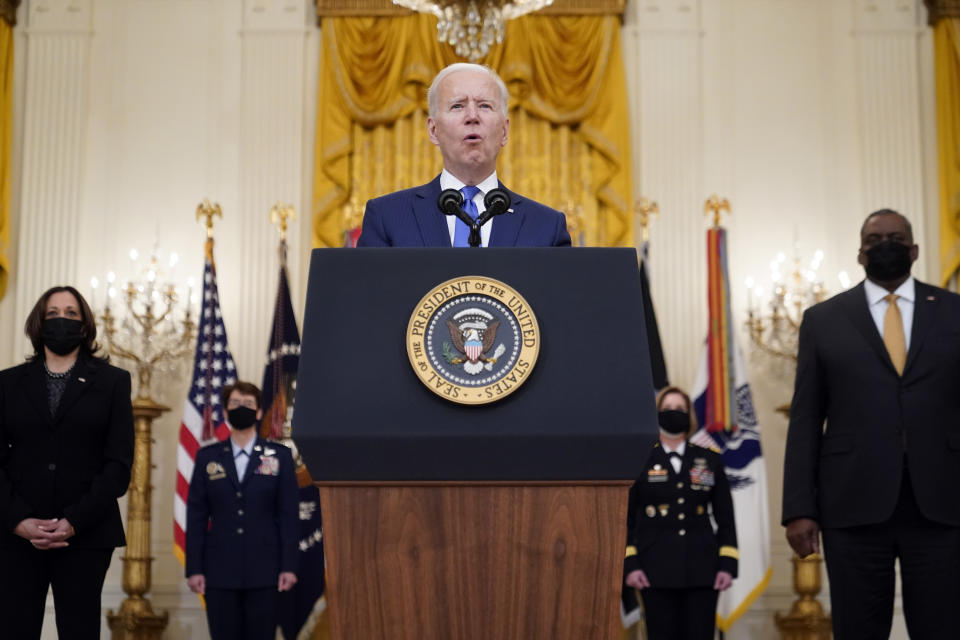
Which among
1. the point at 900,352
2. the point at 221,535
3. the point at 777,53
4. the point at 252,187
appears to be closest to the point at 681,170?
the point at 777,53

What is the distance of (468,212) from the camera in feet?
8.37

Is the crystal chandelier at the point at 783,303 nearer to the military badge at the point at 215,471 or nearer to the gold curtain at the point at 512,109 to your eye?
the gold curtain at the point at 512,109

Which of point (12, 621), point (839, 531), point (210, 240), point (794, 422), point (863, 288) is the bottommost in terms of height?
point (12, 621)

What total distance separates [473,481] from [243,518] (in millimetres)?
4575

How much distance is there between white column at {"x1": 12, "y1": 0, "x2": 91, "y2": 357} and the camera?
8.88 meters

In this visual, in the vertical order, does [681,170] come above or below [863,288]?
above

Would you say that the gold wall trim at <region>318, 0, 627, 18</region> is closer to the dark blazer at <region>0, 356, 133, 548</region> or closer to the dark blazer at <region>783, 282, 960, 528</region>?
the dark blazer at <region>0, 356, 133, 548</region>

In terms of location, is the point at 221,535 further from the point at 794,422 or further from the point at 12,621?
the point at 794,422

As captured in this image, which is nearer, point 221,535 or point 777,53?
point 221,535

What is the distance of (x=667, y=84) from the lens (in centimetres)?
914

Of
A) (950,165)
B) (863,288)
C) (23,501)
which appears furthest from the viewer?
(950,165)

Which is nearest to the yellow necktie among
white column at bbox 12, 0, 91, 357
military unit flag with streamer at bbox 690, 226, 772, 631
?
military unit flag with streamer at bbox 690, 226, 772, 631

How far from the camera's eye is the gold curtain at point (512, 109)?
8.98 m

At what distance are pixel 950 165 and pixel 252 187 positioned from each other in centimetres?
536
